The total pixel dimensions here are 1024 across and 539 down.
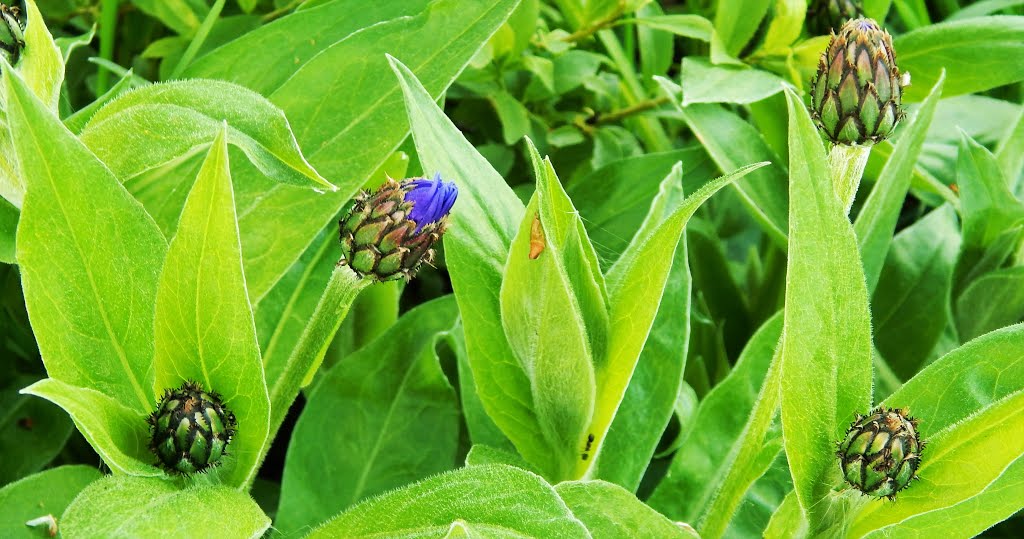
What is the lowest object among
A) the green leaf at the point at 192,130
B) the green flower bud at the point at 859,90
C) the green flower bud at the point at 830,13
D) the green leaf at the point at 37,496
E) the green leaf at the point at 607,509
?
the green leaf at the point at 607,509

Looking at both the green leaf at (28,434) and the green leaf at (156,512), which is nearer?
the green leaf at (156,512)

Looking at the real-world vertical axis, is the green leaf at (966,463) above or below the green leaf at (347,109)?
below

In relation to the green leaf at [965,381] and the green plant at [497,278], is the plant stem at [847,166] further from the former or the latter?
the green leaf at [965,381]

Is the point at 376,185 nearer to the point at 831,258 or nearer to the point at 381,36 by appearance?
the point at 381,36

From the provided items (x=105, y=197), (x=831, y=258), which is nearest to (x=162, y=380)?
(x=105, y=197)

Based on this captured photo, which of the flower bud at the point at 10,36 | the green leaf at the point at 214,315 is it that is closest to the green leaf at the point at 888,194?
the green leaf at the point at 214,315

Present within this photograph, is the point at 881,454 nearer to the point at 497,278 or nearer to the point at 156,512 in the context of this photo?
the point at 497,278

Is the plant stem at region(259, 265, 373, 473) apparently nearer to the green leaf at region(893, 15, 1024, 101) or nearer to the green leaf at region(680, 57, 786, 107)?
the green leaf at region(680, 57, 786, 107)

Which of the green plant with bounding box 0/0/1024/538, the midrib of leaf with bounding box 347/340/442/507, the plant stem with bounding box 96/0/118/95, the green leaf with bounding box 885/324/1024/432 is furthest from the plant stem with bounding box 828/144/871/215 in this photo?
the plant stem with bounding box 96/0/118/95
